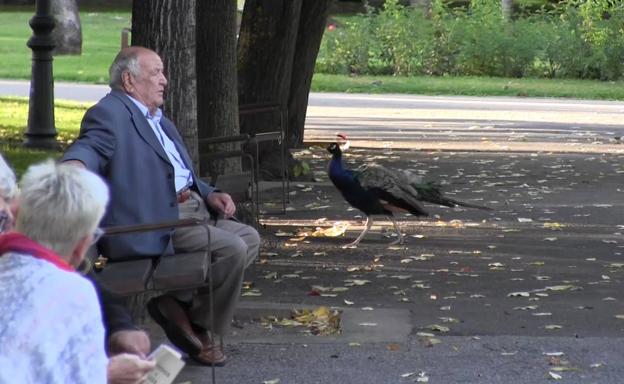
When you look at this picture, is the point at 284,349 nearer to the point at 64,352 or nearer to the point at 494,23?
the point at 64,352

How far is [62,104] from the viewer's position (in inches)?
885

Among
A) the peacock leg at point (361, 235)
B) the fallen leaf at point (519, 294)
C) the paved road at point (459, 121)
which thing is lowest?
the paved road at point (459, 121)

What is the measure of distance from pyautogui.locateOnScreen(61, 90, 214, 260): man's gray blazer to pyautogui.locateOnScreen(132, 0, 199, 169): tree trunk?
135cm

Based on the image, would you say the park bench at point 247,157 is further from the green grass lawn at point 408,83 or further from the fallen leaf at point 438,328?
the green grass lawn at point 408,83

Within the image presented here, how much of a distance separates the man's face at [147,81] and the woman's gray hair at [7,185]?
8.68 feet

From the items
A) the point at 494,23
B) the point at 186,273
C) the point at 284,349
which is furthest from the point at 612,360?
the point at 494,23

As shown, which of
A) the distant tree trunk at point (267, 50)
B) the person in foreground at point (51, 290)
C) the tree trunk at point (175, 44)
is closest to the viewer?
the person in foreground at point (51, 290)

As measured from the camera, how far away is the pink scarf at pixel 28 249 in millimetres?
3684

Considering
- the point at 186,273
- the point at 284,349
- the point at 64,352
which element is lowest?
the point at 284,349

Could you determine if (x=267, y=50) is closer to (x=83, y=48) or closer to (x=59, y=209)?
(x=59, y=209)

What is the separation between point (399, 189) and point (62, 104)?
12570 millimetres

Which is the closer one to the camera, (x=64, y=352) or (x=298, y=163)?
(x=64, y=352)

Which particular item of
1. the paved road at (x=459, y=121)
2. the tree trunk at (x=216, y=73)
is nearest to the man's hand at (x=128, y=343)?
the tree trunk at (x=216, y=73)

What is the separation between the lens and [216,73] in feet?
39.0
